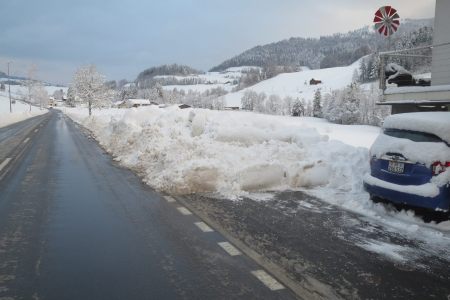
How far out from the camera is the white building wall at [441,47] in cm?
1303

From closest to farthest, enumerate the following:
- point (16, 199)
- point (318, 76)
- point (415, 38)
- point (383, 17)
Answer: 1. point (16, 199)
2. point (383, 17)
3. point (415, 38)
4. point (318, 76)

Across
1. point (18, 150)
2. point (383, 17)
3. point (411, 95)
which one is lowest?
point (18, 150)

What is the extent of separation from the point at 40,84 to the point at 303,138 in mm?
128480

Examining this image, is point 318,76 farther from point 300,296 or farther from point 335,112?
point 300,296

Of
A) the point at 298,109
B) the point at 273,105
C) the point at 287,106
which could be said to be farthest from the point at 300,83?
Answer: the point at 298,109

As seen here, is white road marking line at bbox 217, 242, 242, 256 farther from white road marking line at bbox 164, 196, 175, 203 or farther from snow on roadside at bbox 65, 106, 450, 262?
white road marking line at bbox 164, 196, 175, 203

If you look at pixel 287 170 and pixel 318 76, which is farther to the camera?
pixel 318 76

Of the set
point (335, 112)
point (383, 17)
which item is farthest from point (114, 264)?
point (335, 112)

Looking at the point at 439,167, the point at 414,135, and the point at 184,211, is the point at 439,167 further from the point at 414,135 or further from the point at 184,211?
the point at 184,211

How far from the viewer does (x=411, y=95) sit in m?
12.6

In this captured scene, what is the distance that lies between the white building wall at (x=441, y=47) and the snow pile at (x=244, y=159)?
13.4 feet

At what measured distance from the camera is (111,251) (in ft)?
17.8

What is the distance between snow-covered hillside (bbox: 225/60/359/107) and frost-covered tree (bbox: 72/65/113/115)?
85843 millimetres

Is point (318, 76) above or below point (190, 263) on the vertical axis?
above
